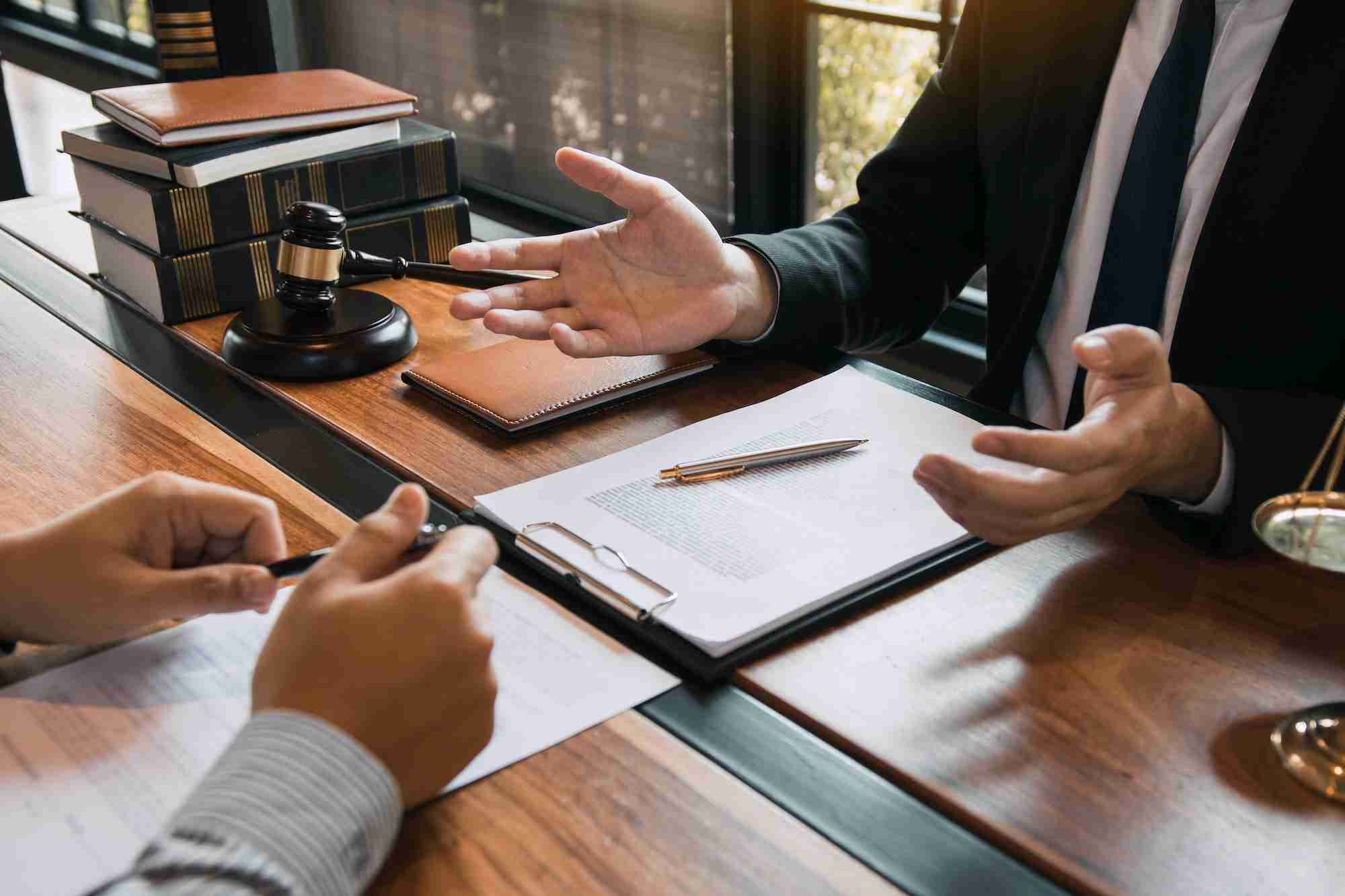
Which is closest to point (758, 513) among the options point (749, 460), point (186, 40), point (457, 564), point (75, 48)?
point (749, 460)

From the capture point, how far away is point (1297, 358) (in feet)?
3.79

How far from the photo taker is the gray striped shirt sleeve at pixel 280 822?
566 mm

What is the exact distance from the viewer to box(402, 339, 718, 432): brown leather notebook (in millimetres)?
1128

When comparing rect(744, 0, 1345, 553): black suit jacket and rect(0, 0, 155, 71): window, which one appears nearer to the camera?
rect(744, 0, 1345, 553): black suit jacket

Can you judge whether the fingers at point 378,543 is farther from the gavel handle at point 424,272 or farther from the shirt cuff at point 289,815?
the gavel handle at point 424,272

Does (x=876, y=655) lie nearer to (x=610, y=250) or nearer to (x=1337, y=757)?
(x=1337, y=757)

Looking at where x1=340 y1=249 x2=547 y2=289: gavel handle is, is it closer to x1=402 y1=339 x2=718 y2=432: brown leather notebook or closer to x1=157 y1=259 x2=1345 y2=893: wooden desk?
x1=402 y1=339 x2=718 y2=432: brown leather notebook

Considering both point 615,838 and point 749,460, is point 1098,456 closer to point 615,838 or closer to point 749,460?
point 749,460

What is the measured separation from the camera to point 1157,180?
1199 millimetres

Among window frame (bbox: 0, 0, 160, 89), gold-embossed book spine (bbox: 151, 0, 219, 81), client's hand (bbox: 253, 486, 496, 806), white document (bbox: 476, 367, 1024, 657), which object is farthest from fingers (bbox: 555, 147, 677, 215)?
window frame (bbox: 0, 0, 160, 89)

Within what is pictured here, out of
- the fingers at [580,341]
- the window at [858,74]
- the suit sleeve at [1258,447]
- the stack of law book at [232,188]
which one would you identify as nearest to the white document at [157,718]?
the fingers at [580,341]

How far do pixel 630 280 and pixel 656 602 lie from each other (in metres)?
0.48

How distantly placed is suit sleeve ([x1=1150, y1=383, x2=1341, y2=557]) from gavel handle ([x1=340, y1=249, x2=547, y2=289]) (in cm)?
70

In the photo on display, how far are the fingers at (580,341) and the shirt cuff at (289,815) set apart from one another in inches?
22.3
